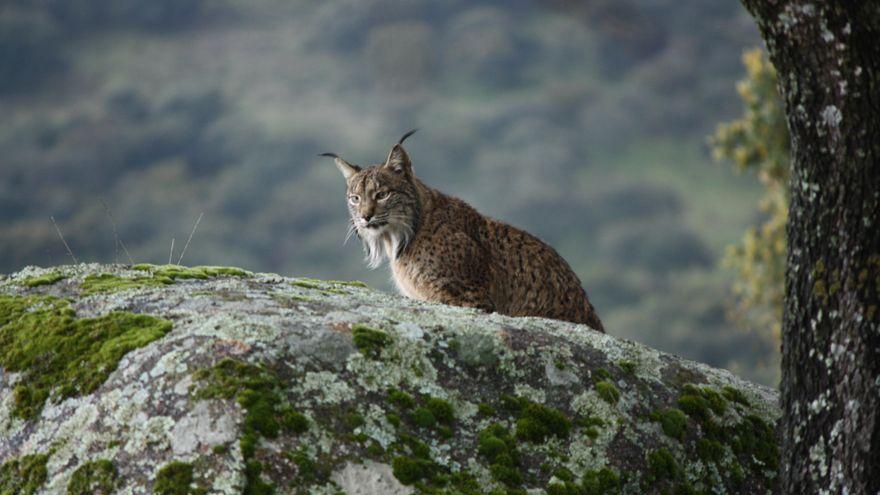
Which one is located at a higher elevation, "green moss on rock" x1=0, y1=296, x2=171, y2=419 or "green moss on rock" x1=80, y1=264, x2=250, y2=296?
"green moss on rock" x1=80, y1=264, x2=250, y2=296

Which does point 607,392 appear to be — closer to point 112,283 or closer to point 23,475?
point 23,475

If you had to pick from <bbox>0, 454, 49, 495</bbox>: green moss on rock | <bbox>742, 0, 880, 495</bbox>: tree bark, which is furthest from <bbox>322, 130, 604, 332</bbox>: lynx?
<bbox>0, 454, 49, 495</bbox>: green moss on rock

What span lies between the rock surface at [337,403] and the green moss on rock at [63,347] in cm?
1

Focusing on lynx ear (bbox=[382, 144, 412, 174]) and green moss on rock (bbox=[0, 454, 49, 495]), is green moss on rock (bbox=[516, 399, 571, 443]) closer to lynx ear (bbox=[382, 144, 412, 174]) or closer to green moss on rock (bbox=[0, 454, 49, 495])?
green moss on rock (bbox=[0, 454, 49, 495])

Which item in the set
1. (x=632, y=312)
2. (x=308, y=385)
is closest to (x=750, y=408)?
(x=308, y=385)

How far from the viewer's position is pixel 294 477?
6094mm

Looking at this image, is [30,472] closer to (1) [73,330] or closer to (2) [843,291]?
(1) [73,330]

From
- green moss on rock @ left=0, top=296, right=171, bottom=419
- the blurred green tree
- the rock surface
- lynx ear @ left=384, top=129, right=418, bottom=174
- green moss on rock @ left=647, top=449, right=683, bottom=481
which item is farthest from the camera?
the blurred green tree

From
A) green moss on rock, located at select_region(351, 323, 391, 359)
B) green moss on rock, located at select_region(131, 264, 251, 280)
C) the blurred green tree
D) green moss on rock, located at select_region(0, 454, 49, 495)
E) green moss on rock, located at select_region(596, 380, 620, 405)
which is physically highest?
the blurred green tree

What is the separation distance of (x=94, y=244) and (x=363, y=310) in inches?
4523

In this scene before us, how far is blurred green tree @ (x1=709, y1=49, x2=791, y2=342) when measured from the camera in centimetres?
2916

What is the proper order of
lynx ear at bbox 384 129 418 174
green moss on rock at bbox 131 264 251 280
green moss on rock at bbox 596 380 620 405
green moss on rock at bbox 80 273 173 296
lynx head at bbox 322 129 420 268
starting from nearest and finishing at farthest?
green moss on rock at bbox 596 380 620 405
green moss on rock at bbox 80 273 173 296
green moss on rock at bbox 131 264 251 280
lynx head at bbox 322 129 420 268
lynx ear at bbox 384 129 418 174

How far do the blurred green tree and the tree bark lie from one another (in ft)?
76.5

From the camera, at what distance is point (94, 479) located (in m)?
6.18
